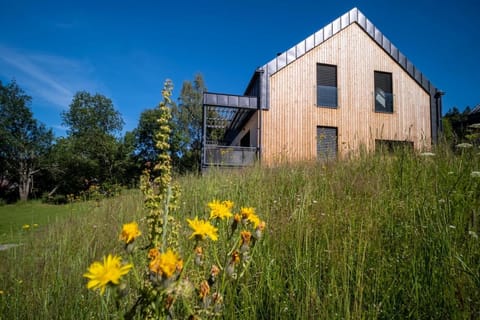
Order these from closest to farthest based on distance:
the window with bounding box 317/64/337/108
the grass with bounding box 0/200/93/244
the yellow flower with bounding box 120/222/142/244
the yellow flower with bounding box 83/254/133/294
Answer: the yellow flower with bounding box 83/254/133/294 < the yellow flower with bounding box 120/222/142/244 < the grass with bounding box 0/200/93/244 < the window with bounding box 317/64/337/108

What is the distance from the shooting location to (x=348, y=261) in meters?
1.59

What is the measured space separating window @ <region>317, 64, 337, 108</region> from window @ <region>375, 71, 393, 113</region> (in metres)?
2.26

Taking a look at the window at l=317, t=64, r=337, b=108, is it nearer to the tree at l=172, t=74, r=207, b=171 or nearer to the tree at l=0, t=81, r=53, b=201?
the tree at l=172, t=74, r=207, b=171

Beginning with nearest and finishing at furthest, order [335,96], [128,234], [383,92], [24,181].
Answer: [128,234] → [335,96] → [383,92] → [24,181]

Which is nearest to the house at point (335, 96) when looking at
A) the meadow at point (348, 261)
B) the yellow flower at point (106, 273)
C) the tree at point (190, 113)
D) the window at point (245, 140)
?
the window at point (245, 140)

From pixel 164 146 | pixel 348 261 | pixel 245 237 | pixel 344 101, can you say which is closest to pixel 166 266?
pixel 245 237

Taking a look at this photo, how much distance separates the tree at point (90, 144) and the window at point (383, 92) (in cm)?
1540

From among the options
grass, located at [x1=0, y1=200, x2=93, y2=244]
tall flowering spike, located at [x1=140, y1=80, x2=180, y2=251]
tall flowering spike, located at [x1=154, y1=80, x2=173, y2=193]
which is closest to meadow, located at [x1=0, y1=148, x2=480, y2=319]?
tall flowering spike, located at [x1=140, y1=80, x2=180, y2=251]

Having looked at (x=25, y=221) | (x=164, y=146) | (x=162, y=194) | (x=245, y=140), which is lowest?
(x=25, y=221)

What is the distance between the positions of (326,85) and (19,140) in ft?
74.3

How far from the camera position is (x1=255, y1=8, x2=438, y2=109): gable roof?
11422 mm

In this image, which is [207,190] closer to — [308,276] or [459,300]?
[308,276]

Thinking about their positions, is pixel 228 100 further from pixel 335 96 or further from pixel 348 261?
pixel 348 261

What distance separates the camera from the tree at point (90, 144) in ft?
66.0
